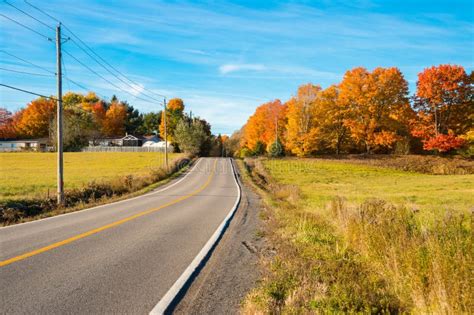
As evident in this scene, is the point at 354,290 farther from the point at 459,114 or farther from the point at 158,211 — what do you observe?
the point at 459,114

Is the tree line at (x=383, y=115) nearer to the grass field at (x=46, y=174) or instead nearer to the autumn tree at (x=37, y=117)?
the grass field at (x=46, y=174)

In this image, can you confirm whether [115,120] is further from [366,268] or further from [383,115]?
[366,268]

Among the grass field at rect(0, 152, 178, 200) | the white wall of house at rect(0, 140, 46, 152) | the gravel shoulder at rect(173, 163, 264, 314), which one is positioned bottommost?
the grass field at rect(0, 152, 178, 200)

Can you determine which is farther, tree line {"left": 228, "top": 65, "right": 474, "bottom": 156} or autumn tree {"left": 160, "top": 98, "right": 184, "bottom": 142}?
autumn tree {"left": 160, "top": 98, "right": 184, "bottom": 142}

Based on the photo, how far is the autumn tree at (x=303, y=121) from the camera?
5193 centimetres

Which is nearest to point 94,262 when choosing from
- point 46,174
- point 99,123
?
point 46,174

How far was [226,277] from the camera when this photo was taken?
5.41 meters

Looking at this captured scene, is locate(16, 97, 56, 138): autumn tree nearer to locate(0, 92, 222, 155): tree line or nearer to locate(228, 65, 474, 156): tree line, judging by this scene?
locate(0, 92, 222, 155): tree line

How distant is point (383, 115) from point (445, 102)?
8392 millimetres

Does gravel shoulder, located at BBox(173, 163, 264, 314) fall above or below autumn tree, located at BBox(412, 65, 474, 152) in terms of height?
below

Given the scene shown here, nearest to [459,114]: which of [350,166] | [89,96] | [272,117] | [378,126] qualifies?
[378,126]

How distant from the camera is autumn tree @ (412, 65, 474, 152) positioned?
4506cm

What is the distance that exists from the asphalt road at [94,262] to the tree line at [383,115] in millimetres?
44269

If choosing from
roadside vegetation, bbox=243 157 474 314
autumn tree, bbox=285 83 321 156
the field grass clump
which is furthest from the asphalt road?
autumn tree, bbox=285 83 321 156
